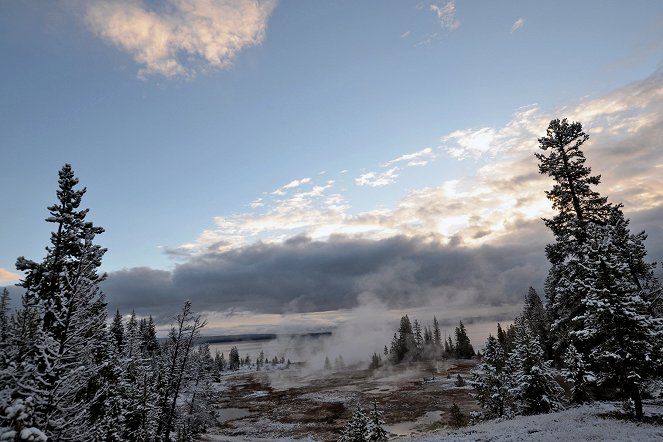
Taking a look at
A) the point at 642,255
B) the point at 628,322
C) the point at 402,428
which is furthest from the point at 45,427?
the point at 402,428

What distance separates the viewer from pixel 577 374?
2508cm

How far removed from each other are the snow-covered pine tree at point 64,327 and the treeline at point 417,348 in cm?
14159

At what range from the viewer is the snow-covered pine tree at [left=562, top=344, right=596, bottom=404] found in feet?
79.5

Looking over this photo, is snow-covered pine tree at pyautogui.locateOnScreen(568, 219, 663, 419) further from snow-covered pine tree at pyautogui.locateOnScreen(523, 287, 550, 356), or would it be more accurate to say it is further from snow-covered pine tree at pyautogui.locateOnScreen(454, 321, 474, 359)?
snow-covered pine tree at pyautogui.locateOnScreen(454, 321, 474, 359)

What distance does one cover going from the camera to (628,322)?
18359 millimetres

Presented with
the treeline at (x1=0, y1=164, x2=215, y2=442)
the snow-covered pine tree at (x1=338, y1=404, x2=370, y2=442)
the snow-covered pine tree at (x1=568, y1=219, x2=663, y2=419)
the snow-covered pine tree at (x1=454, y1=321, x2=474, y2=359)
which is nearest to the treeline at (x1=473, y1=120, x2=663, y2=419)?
the snow-covered pine tree at (x1=568, y1=219, x2=663, y2=419)

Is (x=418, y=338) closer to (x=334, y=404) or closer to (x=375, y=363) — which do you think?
(x=375, y=363)

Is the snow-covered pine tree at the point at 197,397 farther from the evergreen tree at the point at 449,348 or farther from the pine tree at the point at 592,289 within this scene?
the evergreen tree at the point at 449,348

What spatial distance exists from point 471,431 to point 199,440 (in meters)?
37.0

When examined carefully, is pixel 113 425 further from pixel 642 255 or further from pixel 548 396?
pixel 642 255

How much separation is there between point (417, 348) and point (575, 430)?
14116 cm

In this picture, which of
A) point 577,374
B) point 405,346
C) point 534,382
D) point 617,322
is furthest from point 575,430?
point 405,346

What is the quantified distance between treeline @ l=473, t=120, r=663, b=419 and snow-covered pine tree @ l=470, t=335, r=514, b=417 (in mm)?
3477

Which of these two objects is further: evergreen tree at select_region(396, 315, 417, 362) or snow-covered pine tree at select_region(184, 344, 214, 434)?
evergreen tree at select_region(396, 315, 417, 362)
